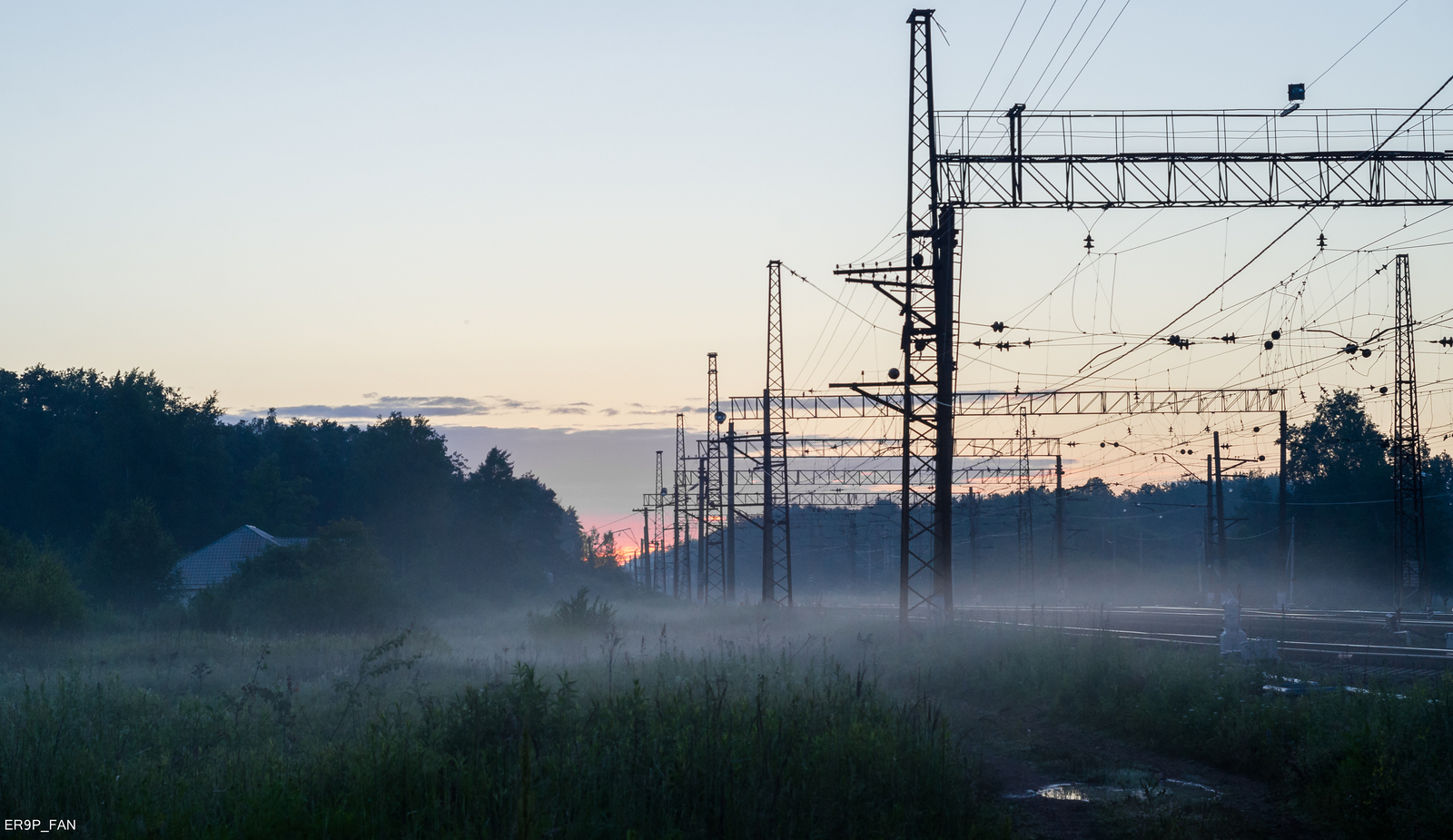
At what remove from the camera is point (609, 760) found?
745 centimetres

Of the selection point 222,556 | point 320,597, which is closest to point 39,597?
point 320,597

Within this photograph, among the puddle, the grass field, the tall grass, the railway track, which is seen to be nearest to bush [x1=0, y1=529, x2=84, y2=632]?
the grass field

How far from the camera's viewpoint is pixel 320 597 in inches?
1777

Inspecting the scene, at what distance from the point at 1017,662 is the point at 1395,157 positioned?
1425 cm

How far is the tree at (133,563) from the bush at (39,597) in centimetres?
1677

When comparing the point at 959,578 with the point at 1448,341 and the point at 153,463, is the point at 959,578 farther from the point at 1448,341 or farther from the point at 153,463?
the point at 1448,341

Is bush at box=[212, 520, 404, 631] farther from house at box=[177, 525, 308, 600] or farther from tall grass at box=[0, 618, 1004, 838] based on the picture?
tall grass at box=[0, 618, 1004, 838]

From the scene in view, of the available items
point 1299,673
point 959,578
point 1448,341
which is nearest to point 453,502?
point 959,578

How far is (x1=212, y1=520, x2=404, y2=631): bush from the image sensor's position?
1757 inches

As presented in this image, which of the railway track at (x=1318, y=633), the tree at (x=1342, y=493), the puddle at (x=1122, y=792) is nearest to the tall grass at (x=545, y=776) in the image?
the puddle at (x=1122, y=792)

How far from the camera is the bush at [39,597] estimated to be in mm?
36406

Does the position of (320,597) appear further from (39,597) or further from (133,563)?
(133,563)

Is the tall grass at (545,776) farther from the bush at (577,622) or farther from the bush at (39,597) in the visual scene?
the bush at (39,597)

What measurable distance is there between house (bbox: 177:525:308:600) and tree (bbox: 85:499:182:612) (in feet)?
21.2
